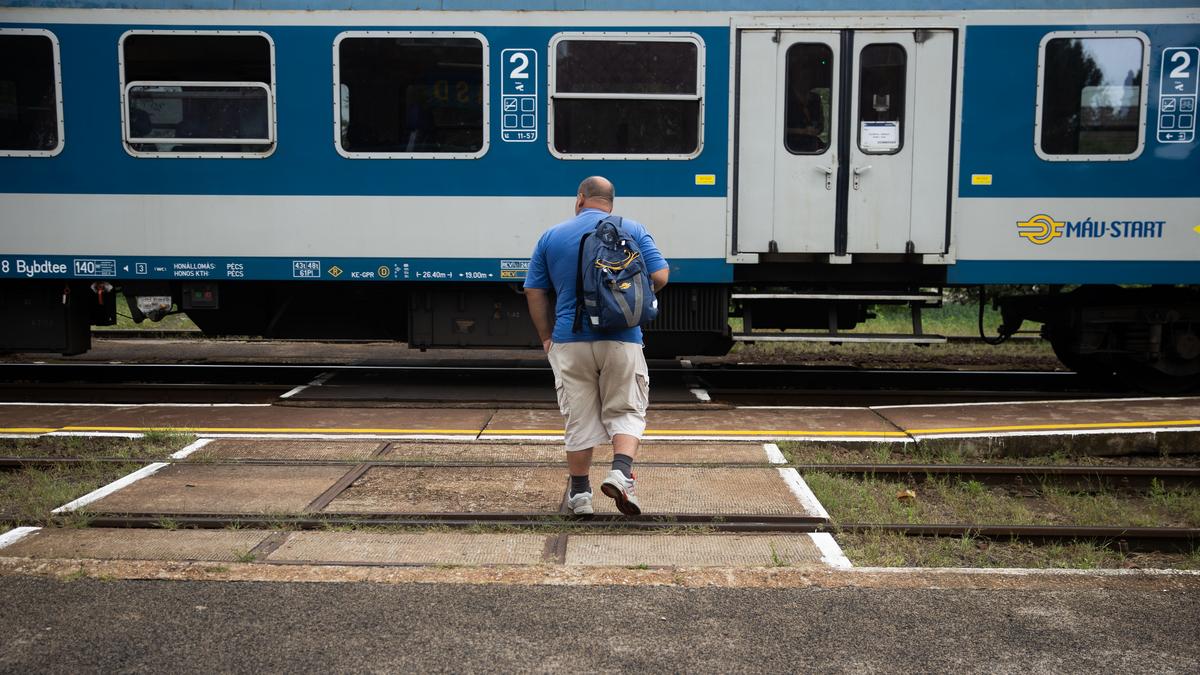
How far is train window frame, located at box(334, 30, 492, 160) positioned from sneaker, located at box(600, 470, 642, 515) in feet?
14.0

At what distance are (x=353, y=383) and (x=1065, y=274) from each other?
6205 mm

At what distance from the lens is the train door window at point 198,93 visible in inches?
334

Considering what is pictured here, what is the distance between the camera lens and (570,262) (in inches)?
197

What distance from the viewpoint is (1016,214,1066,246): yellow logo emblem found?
336 inches

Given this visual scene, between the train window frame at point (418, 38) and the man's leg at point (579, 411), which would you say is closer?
the man's leg at point (579, 411)

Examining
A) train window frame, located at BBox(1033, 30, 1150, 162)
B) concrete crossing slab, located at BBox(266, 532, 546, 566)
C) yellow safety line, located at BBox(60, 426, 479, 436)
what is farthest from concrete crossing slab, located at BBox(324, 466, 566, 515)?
train window frame, located at BBox(1033, 30, 1150, 162)

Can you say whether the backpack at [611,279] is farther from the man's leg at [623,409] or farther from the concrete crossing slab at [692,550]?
the concrete crossing slab at [692,550]

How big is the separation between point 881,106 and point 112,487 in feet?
20.7

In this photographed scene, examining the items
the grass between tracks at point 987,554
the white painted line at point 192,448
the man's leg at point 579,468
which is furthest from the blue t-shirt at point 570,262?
the white painted line at point 192,448

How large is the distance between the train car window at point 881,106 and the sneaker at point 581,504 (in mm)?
4577

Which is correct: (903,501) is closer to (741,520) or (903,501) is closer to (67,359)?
(741,520)

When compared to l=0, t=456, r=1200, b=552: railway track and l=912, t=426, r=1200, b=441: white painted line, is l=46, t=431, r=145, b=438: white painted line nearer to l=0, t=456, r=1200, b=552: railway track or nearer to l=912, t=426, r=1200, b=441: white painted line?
l=0, t=456, r=1200, b=552: railway track

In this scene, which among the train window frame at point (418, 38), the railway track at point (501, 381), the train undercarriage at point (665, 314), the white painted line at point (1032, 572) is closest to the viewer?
the white painted line at point (1032, 572)

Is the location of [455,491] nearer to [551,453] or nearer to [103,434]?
[551,453]
